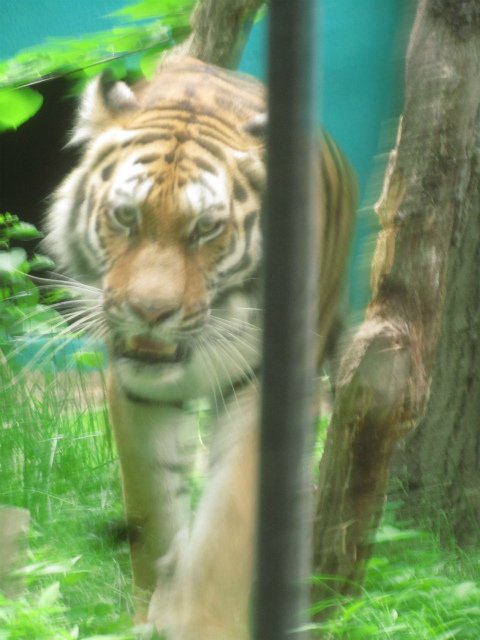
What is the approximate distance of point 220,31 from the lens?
2.22 meters

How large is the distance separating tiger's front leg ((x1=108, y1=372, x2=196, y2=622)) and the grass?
8cm

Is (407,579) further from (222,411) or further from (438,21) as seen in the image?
(438,21)

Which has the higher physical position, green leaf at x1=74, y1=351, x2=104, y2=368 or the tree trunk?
green leaf at x1=74, y1=351, x2=104, y2=368

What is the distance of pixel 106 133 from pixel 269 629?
1.88m

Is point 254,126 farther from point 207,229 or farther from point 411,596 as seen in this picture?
point 411,596

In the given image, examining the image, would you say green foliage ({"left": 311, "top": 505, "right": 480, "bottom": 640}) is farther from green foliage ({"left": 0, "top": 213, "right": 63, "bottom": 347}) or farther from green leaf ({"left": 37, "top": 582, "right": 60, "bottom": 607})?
green foliage ({"left": 0, "top": 213, "right": 63, "bottom": 347})

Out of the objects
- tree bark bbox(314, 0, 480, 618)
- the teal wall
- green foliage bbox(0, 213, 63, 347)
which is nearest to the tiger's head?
tree bark bbox(314, 0, 480, 618)

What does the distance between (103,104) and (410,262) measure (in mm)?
916

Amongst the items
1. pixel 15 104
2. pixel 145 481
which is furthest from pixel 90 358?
pixel 15 104

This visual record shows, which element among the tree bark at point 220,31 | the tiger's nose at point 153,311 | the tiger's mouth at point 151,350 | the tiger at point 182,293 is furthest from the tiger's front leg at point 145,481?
the tree bark at point 220,31

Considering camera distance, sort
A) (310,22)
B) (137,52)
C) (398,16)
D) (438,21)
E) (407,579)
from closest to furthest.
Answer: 1. (310,22)
2. (398,16)
3. (438,21)
4. (407,579)
5. (137,52)

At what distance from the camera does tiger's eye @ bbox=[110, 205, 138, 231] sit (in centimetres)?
206

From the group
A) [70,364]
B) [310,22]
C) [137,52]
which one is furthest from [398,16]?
[70,364]

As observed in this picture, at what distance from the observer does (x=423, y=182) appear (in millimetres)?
1704
